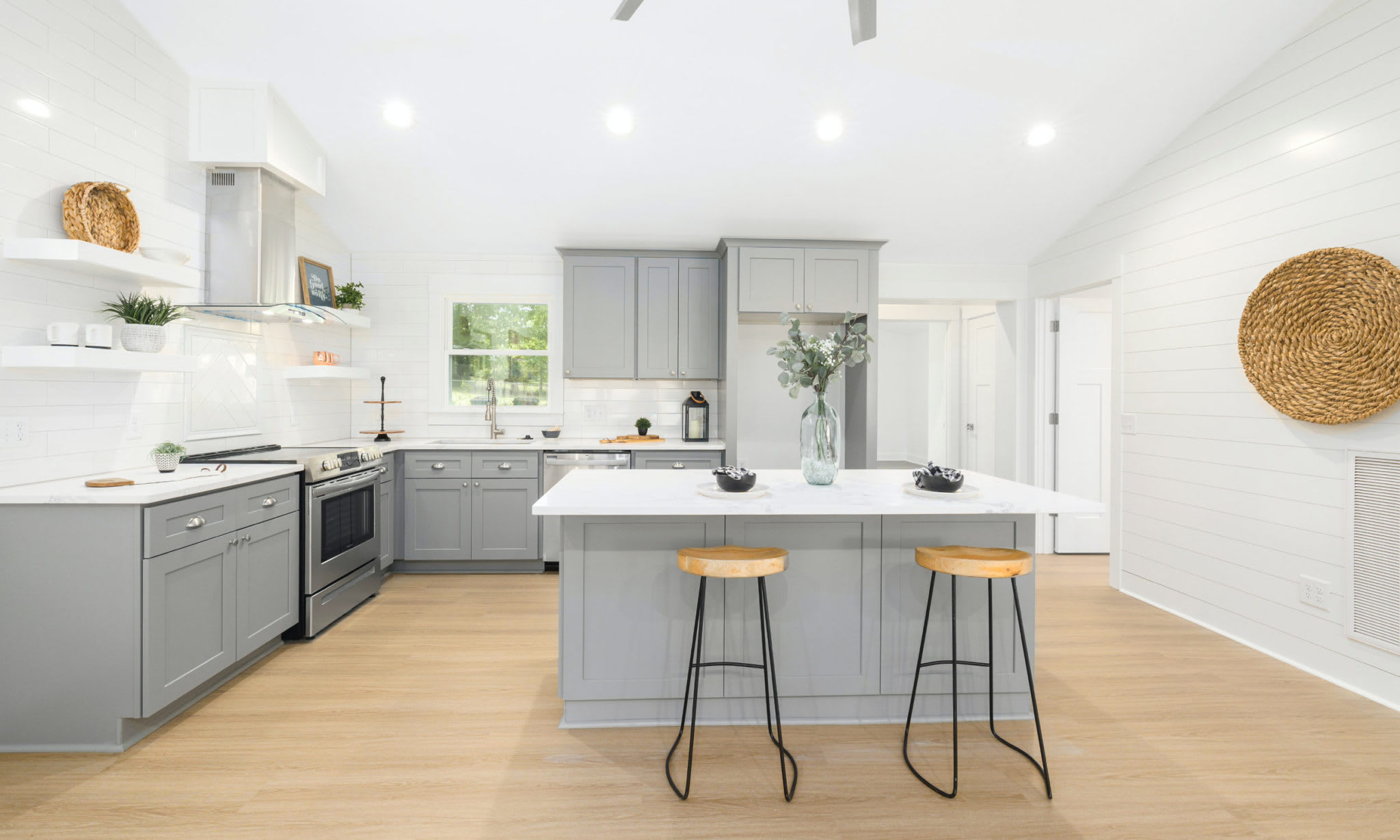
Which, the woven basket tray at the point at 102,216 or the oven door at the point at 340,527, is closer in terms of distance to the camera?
the woven basket tray at the point at 102,216

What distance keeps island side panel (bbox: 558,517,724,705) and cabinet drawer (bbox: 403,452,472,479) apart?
2.54m

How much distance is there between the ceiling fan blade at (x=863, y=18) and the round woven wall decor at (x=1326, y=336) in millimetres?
2452

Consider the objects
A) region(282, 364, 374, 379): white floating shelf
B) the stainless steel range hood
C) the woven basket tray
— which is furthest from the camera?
region(282, 364, 374, 379): white floating shelf

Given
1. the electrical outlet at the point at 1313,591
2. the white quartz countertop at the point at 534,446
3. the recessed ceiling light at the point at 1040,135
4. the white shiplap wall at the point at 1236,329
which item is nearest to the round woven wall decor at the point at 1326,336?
the white shiplap wall at the point at 1236,329

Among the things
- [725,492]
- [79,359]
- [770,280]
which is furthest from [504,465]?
[725,492]

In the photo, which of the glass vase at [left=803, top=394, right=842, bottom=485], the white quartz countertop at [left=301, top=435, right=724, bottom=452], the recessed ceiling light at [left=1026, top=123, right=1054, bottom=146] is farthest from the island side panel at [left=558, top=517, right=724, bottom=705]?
the recessed ceiling light at [left=1026, top=123, right=1054, bottom=146]

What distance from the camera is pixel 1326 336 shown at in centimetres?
301

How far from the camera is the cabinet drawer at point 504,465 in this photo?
15.7 feet

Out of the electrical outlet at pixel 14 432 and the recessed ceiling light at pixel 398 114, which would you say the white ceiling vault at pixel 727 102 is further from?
the electrical outlet at pixel 14 432

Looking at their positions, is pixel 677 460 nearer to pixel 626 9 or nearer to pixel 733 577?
pixel 733 577

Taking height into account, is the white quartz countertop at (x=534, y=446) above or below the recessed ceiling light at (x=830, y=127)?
below

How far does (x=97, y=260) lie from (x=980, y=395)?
609 centimetres

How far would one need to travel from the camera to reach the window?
5449mm

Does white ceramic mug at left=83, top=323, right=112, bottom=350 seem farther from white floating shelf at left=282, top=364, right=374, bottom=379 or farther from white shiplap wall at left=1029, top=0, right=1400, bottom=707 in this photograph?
white shiplap wall at left=1029, top=0, right=1400, bottom=707
